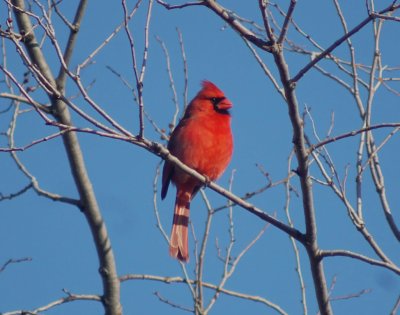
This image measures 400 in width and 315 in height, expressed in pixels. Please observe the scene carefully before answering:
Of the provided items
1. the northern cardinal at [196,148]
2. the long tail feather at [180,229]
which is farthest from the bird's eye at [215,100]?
the long tail feather at [180,229]

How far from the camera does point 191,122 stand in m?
5.66

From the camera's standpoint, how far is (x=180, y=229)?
18.8 feet

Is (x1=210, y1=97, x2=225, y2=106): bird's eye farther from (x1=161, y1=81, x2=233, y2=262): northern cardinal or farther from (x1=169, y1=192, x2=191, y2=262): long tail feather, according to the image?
(x1=169, y1=192, x2=191, y2=262): long tail feather

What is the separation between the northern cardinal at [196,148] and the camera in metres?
5.48

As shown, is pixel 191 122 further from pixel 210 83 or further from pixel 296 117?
pixel 296 117

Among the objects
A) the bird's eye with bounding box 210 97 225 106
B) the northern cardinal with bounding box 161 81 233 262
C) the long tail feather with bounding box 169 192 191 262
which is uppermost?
the bird's eye with bounding box 210 97 225 106

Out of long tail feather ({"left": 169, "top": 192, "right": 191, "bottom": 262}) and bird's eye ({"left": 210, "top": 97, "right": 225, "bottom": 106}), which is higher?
bird's eye ({"left": 210, "top": 97, "right": 225, "bottom": 106})

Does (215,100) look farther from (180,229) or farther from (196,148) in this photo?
(180,229)

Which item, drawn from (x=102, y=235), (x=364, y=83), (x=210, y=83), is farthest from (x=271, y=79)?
(x=210, y=83)

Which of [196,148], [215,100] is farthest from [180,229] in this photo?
[215,100]

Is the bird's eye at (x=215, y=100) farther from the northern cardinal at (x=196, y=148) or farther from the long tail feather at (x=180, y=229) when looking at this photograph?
the long tail feather at (x=180, y=229)

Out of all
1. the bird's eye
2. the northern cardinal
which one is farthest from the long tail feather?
the bird's eye

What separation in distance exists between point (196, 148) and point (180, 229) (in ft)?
2.25

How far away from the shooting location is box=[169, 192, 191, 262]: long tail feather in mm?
5559
